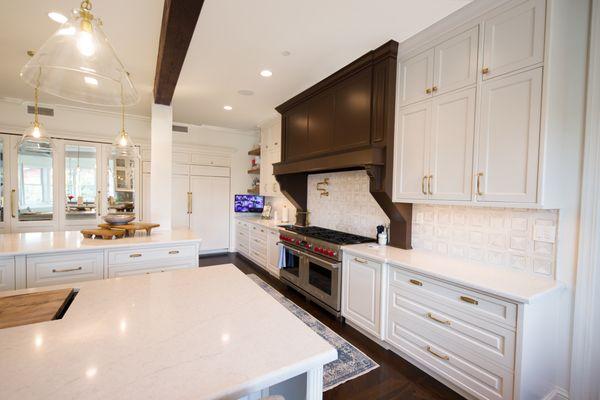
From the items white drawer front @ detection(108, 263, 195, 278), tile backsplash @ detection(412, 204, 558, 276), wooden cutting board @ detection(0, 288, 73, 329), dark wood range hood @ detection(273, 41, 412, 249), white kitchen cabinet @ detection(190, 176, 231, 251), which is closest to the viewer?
wooden cutting board @ detection(0, 288, 73, 329)

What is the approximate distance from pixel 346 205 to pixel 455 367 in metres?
2.09

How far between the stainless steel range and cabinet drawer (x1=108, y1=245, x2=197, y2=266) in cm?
128

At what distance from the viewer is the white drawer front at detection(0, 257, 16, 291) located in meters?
2.00

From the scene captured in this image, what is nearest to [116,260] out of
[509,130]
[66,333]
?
[66,333]

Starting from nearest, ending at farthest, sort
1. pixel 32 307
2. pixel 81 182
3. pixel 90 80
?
1. pixel 32 307
2. pixel 90 80
3. pixel 81 182

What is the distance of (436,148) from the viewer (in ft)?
7.17

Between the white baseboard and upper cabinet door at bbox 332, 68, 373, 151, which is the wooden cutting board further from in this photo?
the white baseboard

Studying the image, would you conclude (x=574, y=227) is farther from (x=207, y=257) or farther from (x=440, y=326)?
(x=207, y=257)

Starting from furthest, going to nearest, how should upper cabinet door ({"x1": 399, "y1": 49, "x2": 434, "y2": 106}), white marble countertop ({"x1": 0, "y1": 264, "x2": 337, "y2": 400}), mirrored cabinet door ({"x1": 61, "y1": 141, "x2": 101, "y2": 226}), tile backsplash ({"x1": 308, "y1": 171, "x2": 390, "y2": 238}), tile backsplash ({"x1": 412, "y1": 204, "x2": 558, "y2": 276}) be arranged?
1. mirrored cabinet door ({"x1": 61, "y1": 141, "x2": 101, "y2": 226})
2. tile backsplash ({"x1": 308, "y1": 171, "x2": 390, "y2": 238})
3. upper cabinet door ({"x1": 399, "y1": 49, "x2": 434, "y2": 106})
4. tile backsplash ({"x1": 412, "y1": 204, "x2": 558, "y2": 276})
5. white marble countertop ({"x1": 0, "y1": 264, "x2": 337, "y2": 400})

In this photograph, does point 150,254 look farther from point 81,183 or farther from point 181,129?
point 181,129

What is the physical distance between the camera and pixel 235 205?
610 cm

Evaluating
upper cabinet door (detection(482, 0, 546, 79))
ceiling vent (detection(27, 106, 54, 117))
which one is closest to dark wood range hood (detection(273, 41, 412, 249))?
upper cabinet door (detection(482, 0, 546, 79))

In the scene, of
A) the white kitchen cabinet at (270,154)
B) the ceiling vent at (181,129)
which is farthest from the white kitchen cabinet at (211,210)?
the white kitchen cabinet at (270,154)

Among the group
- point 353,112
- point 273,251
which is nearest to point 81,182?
point 273,251
